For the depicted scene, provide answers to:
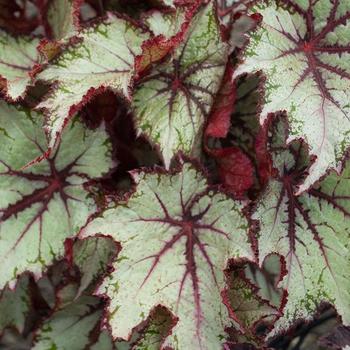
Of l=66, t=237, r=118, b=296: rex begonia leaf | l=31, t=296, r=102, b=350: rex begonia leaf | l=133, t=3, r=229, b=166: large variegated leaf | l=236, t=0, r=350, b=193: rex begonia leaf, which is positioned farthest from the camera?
l=31, t=296, r=102, b=350: rex begonia leaf

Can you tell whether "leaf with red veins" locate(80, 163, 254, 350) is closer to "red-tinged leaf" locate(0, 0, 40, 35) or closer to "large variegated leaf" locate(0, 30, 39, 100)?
"large variegated leaf" locate(0, 30, 39, 100)

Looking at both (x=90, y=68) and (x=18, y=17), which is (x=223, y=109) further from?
(x=18, y=17)

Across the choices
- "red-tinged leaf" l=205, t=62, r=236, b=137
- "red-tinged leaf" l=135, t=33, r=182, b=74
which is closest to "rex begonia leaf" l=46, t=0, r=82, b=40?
"red-tinged leaf" l=135, t=33, r=182, b=74

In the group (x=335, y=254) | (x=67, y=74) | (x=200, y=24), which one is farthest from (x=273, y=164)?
(x=67, y=74)

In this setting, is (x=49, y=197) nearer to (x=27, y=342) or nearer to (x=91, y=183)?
(x=91, y=183)

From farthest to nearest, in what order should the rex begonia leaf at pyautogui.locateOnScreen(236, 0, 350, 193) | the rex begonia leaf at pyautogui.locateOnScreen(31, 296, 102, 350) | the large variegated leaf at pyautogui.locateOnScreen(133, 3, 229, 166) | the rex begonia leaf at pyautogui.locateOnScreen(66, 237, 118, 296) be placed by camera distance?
the rex begonia leaf at pyautogui.locateOnScreen(31, 296, 102, 350) → the rex begonia leaf at pyautogui.locateOnScreen(66, 237, 118, 296) → the large variegated leaf at pyautogui.locateOnScreen(133, 3, 229, 166) → the rex begonia leaf at pyautogui.locateOnScreen(236, 0, 350, 193)

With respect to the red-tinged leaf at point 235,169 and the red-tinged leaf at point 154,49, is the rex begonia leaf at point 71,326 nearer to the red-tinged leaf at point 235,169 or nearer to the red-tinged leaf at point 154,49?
the red-tinged leaf at point 235,169

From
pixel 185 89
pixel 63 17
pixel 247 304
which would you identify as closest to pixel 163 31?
pixel 185 89
